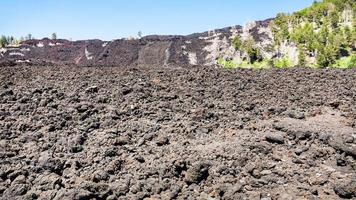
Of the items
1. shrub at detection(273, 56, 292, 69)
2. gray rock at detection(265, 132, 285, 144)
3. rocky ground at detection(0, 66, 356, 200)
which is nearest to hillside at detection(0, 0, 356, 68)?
shrub at detection(273, 56, 292, 69)

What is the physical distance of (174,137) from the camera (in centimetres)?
904

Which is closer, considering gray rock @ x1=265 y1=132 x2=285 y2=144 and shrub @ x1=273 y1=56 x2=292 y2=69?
gray rock @ x1=265 y1=132 x2=285 y2=144

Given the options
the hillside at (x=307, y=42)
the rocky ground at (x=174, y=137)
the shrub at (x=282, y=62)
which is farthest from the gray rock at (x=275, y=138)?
the shrub at (x=282, y=62)

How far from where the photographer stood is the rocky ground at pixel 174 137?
7145mm

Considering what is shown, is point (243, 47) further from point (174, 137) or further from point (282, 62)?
point (174, 137)

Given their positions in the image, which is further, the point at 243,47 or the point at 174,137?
the point at 243,47

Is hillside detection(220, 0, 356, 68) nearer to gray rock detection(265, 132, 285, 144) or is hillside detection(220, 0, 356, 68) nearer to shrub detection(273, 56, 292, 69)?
shrub detection(273, 56, 292, 69)

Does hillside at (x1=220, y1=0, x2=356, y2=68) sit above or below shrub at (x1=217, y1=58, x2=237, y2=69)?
above

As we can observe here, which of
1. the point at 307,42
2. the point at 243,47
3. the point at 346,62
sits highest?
the point at 307,42

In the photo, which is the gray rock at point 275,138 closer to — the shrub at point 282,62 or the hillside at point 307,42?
the hillside at point 307,42

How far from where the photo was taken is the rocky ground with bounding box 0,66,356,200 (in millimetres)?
7145

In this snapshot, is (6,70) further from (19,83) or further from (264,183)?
(264,183)

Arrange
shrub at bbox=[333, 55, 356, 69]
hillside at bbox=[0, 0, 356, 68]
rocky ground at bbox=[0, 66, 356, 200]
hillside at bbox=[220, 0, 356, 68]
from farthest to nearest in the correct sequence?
hillside at bbox=[0, 0, 356, 68] < hillside at bbox=[220, 0, 356, 68] < shrub at bbox=[333, 55, 356, 69] < rocky ground at bbox=[0, 66, 356, 200]

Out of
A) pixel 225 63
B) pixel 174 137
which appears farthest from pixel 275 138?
pixel 225 63
